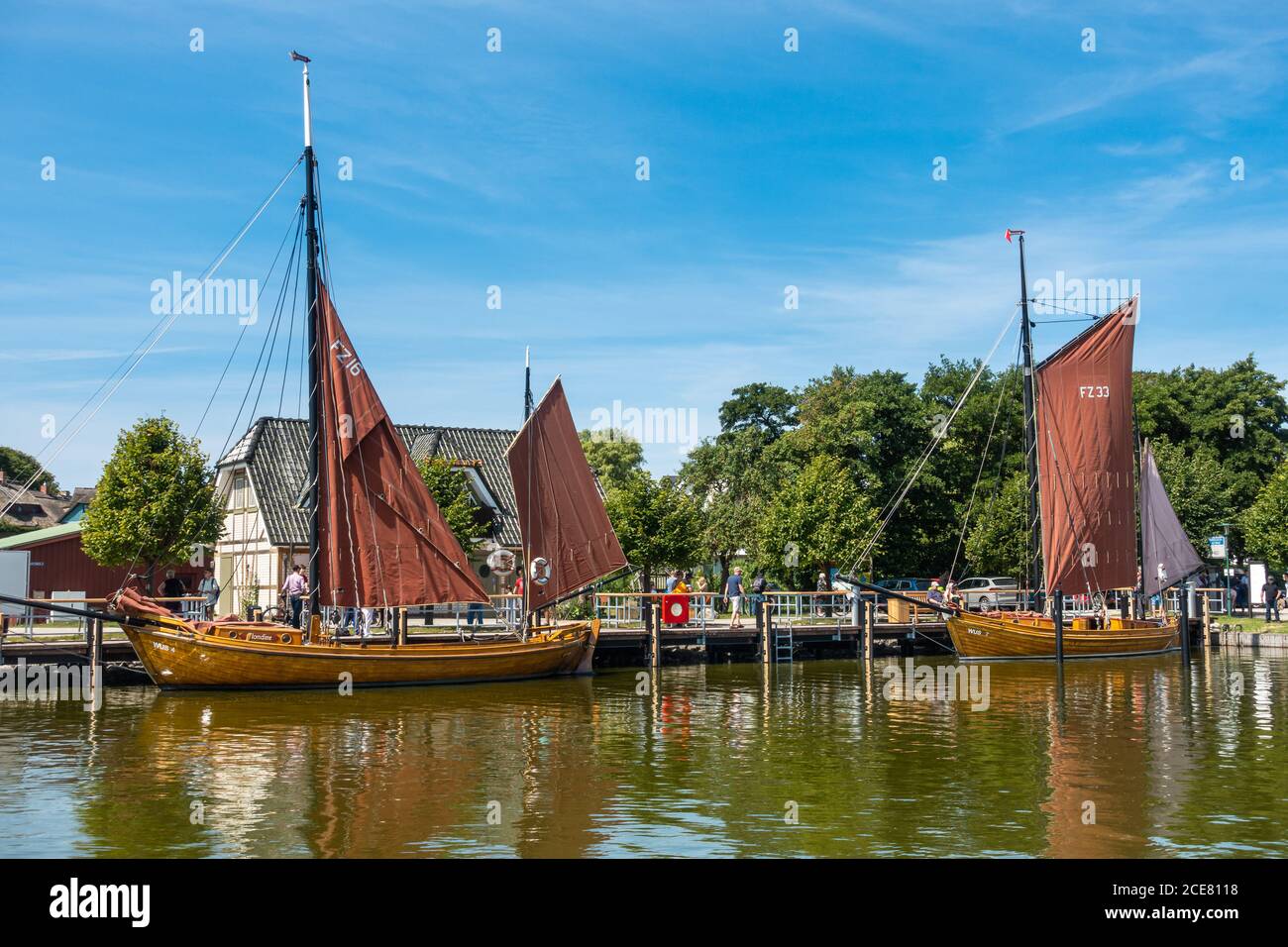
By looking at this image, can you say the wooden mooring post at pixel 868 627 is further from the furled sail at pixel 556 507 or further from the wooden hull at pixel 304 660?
the wooden hull at pixel 304 660

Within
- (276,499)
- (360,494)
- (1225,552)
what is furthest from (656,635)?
(1225,552)

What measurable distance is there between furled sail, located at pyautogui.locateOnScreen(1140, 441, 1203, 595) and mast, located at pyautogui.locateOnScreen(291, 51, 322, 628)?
111ft

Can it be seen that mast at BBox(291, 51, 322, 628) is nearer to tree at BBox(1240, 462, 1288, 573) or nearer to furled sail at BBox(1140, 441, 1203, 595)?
furled sail at BBox(1140, 441, 1203, 595)

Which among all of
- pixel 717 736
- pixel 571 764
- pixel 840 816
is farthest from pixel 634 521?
pixel 840 816

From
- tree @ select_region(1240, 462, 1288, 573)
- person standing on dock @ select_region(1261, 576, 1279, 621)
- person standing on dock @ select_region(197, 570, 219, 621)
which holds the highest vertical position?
tree @ select_region(1240, 462, 1288, 573)

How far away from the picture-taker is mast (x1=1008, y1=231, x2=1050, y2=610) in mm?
43750

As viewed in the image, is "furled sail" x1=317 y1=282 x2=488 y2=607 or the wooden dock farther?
the wooden dock

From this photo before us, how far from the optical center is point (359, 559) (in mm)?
32719

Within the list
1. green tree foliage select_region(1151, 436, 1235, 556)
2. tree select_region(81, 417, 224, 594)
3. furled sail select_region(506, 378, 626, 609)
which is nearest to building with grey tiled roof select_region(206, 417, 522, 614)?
tree select_region(81, 417, 224, 594)

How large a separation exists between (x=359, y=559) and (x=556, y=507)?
20.1 ft

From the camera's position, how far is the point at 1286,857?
46.8ft
